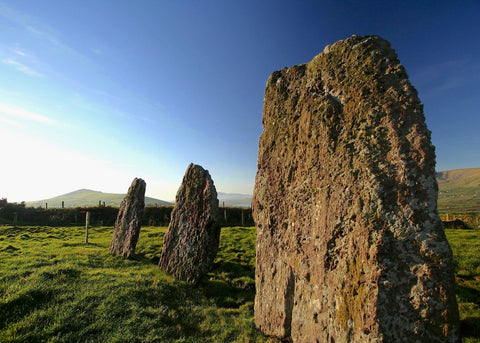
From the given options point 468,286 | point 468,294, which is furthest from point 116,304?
point 468,286

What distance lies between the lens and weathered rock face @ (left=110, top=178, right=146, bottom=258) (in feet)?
31.5

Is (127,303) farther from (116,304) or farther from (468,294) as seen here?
(468,294)

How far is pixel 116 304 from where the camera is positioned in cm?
502

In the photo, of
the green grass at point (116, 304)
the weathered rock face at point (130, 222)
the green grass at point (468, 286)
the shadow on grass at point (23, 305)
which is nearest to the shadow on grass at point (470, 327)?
the green grass at point (468, 286)

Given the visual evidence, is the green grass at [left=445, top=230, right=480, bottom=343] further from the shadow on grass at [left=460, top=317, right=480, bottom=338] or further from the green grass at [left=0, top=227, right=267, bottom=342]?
the green grass at [left=0, top=227, right=267, bottom=342]

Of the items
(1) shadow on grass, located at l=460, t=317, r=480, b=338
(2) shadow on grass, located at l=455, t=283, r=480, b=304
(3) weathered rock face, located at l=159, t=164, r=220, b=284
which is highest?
(3) weathered rock face, located at l=159, t=164, r=220, b=284

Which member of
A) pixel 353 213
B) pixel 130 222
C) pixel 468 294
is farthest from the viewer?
pixel 130 222

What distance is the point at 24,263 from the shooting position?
745 cm

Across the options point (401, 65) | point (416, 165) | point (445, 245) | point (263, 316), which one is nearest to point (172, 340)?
point (263, 316)

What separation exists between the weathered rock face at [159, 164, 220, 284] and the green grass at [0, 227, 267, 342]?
43 centimetres

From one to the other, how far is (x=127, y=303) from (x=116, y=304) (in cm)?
21

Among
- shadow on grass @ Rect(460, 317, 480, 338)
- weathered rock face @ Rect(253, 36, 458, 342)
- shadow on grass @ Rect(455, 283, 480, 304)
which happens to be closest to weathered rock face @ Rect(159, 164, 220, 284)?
weathered rock face @ Rect(253, 36, 458, 342)

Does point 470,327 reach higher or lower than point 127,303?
lower

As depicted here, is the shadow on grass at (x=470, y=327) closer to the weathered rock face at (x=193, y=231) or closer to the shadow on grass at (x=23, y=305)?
the weathered rock face at (x=193, y=231)
